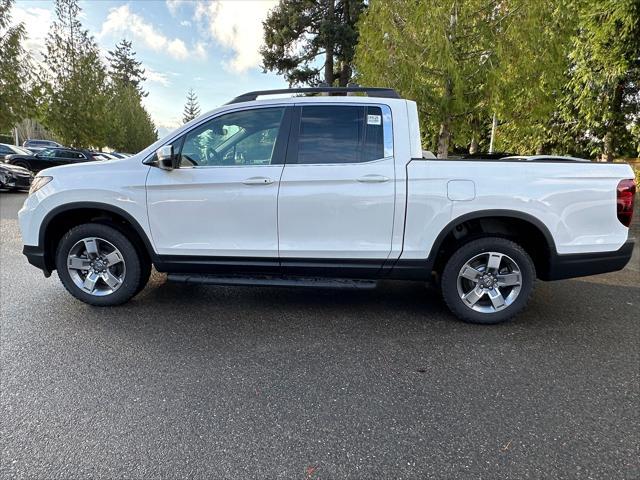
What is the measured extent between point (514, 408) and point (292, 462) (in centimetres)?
141

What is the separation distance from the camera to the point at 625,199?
10.5ft

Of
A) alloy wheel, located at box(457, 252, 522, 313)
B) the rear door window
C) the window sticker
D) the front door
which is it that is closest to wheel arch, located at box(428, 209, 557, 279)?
alloy wheel, located at box(457, 252, 522, 313)

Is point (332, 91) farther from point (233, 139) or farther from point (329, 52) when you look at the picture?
point (329, 52)

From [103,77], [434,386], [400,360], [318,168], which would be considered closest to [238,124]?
[318,168]

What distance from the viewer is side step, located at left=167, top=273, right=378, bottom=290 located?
346 cm

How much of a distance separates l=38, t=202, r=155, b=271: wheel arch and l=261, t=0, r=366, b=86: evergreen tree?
683 inches

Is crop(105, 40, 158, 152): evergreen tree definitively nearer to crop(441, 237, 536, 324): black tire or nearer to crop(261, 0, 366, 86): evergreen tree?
crop(261, 0, 366, 86): evergreen tree

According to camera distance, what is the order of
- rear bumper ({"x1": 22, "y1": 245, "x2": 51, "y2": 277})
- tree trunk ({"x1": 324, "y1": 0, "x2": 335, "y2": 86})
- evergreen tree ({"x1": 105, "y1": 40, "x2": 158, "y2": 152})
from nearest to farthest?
rear bumper ({"x1": 22, "y1": 245, "x2": 51, "y2": 277})
tree trunk ({"x1": 324, "y1": 0, "x2": 335, "y2": 86})
evergreen tree ({"x1": 105, "y1": 40, "x2": 158, "y2": 152})

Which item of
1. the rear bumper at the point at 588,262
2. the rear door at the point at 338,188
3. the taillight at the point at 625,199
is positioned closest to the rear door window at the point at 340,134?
the rear door at the point at 338,188

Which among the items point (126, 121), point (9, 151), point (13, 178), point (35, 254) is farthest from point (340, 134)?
point (126, 121)

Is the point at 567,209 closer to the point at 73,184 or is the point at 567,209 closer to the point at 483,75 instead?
the point at 73,184

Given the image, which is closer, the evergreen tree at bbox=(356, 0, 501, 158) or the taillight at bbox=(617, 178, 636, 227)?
the taillight at bbox=(617, 178, 636, 227)

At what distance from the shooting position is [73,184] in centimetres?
354

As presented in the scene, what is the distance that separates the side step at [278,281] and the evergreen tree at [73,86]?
21.8 meters
